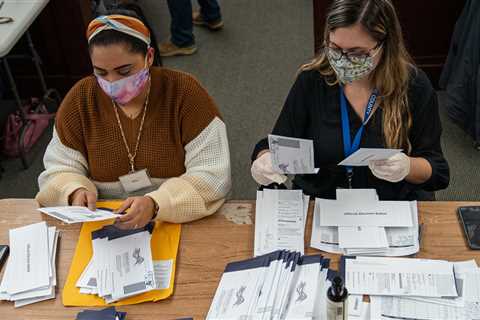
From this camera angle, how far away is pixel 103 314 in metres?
1.50

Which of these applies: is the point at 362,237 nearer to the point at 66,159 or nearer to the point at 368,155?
the point at 368,155

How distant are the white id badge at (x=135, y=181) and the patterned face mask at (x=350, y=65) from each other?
723mm

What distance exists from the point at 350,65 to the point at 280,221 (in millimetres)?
526

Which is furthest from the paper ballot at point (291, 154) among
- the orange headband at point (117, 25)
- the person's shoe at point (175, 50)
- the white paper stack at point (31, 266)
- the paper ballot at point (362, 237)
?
the person's shoe at point (175, 50)

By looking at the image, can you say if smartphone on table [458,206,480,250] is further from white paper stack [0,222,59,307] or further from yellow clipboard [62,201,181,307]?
white paper stack [0,222,59,307]

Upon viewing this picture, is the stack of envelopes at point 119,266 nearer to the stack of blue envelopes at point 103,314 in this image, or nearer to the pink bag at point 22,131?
the stack of blue envelopes at point 103,314

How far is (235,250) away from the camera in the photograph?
1.66 metres

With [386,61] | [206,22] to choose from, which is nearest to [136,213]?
[386,61]

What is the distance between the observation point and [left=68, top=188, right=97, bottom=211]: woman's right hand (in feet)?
5.77

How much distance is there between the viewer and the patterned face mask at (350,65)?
1.75 metres

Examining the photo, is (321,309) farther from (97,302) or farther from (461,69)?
(461,69)

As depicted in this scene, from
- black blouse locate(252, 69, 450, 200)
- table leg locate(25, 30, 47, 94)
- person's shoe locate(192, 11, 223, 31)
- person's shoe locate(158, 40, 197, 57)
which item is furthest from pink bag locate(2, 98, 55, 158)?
black blouse locate(252, 69, 450, 200)

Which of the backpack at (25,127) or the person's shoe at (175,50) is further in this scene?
the person's shoe at (175,50)

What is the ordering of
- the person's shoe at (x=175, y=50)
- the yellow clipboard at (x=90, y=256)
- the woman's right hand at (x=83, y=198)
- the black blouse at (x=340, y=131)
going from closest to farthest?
the yellow clipboard at (x=90, y=256), the woman's right hand at (x=83, y=198), the black blouse at (x=340, y=131), the person's shoe at (x=175, y=50)
